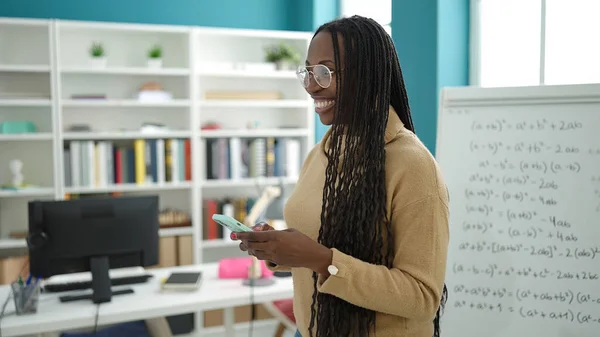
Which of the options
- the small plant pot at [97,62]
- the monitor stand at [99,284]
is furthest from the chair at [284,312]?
the small plant pot at [97,62]

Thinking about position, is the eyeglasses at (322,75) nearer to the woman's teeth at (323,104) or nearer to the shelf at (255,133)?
the woman's teeth at (323,104)

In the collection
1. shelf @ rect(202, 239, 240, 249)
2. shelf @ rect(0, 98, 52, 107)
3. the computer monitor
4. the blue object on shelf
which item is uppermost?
shelf @ rect(0, 98, 52, 107)

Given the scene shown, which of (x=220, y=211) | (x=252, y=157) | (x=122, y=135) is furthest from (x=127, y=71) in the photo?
(x=220, y=211)

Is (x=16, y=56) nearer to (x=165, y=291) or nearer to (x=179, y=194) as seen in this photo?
(x=179, y=194)

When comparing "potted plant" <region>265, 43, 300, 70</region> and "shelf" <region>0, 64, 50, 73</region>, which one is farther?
"potted plant" <region>265, 43, 300, 70</region>

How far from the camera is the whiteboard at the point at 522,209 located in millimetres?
1561

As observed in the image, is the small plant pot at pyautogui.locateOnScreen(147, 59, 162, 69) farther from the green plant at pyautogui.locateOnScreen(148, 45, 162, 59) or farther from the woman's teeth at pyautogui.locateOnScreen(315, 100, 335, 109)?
the woman's teeth at pyautogui.locateOnScreen(315, 100, 335, 109)

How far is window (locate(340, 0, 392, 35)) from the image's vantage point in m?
3.47

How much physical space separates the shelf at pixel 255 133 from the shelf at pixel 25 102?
0.99 m

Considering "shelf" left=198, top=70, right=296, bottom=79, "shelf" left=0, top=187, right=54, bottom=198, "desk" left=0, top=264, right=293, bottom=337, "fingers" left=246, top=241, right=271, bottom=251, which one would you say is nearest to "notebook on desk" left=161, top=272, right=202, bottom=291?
"desk" left=0, top=264, right=293, bottom=337

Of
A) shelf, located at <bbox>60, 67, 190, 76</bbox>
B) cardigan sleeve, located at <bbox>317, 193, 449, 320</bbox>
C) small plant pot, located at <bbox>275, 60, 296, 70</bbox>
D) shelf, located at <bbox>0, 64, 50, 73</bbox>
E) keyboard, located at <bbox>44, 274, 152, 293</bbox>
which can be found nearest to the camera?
cardigan sleeve, located at <bbox>317, 193, 449, 320</bbox>

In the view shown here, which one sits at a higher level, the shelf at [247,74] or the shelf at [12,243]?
the shelf at [247,74]

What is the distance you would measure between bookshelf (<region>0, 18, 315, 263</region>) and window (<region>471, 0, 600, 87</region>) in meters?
1.54

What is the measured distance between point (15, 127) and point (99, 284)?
1.66 meters
